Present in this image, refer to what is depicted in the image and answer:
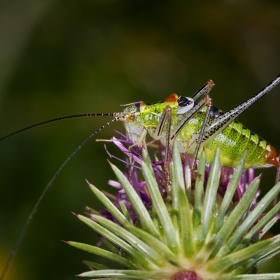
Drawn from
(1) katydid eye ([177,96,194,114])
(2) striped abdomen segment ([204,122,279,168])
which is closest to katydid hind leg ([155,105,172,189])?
(1) katydid eye ([177,96,194,114])

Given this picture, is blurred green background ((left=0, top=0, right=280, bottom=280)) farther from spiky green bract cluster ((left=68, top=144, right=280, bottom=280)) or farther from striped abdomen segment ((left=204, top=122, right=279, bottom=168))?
spiky green bract cluster ((left=68, top=144, right=280, bottom=280))

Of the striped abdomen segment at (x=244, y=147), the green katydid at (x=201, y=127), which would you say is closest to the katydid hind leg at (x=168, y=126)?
the green katydid at (x=201, y=127)

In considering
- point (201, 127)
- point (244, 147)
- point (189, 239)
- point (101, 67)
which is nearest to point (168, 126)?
point (201, 127)

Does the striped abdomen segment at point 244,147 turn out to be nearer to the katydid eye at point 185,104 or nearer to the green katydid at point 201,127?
the green katydid at point 201,127

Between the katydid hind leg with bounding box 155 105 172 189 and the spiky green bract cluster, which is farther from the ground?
the katydid hind leg with bounding box 155 105 172 189

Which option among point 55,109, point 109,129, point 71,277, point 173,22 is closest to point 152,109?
point 71,277

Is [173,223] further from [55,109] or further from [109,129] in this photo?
[55,109]
